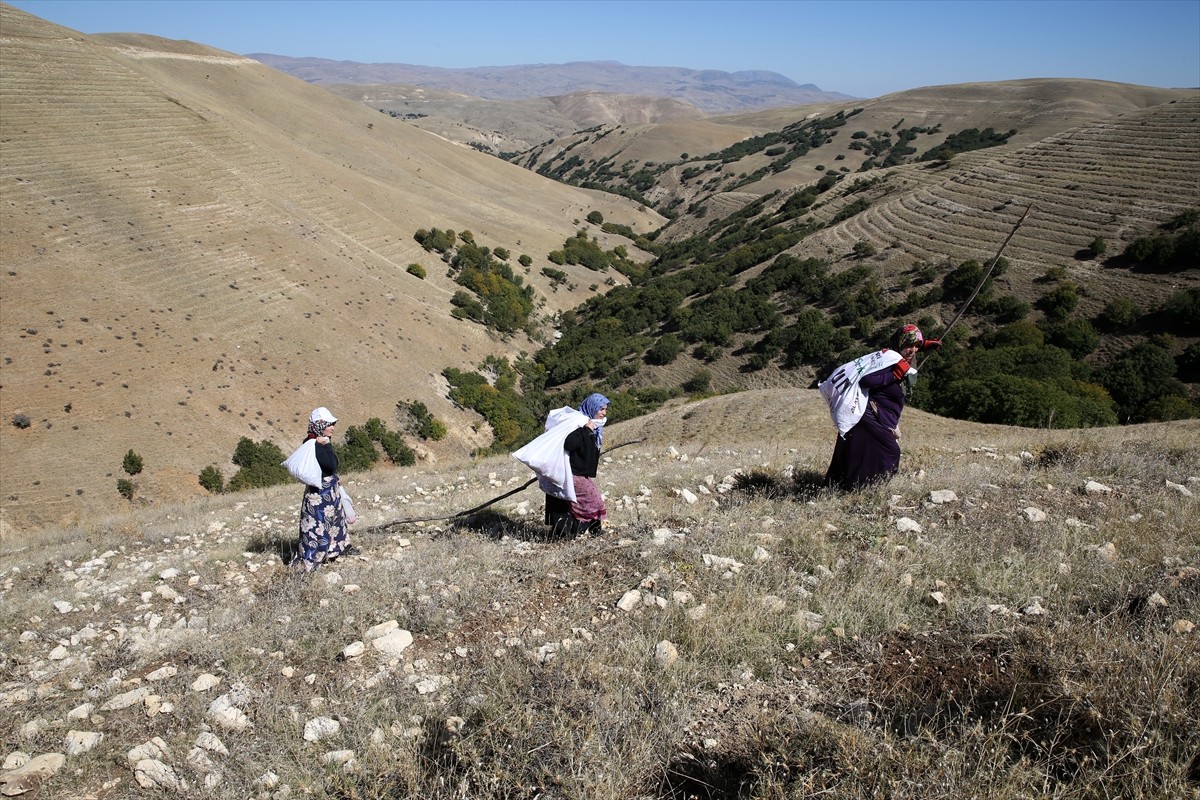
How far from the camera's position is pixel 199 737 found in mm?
3229

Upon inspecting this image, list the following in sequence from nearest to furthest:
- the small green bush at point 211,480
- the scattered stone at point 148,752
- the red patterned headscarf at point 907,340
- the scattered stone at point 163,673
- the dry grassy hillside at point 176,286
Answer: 1. the scattered stone at point 148,752
2. the scattered stone at point 163,673
3. the red patterned headscarf at point 907,340
4. the small green bush at point 211,480
5. the dry grassy hillside at point 176,286

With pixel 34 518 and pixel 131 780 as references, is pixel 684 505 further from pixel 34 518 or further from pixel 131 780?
pixel 34 518

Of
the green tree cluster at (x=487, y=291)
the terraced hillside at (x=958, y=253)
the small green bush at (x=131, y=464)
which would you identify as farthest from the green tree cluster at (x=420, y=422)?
the green tree cluster at (x=487, y=291)

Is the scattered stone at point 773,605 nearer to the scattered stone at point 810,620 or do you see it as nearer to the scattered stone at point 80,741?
the scattered stone at point 810,620

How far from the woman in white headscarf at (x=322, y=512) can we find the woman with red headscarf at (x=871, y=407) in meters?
5.03

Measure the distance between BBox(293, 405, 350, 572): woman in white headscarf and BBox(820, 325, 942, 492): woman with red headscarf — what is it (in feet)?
16.5

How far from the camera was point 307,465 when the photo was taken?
20.2 feet

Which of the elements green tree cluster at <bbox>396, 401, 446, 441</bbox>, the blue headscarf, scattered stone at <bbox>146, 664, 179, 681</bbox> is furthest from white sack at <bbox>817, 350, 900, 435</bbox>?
green tree cluster at <bbox>396, 401, 446, 441</bbox>

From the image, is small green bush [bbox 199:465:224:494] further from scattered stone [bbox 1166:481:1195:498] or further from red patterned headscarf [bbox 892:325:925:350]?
scattered stone [bbox 1166:481:1195:498]

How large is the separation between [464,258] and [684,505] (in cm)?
4293

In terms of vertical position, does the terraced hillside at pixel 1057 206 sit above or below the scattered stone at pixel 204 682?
above

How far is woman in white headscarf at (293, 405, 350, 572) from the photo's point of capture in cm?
625

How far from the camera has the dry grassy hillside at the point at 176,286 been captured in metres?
21.6

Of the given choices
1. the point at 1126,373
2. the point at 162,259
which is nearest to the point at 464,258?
the point at 162,259
